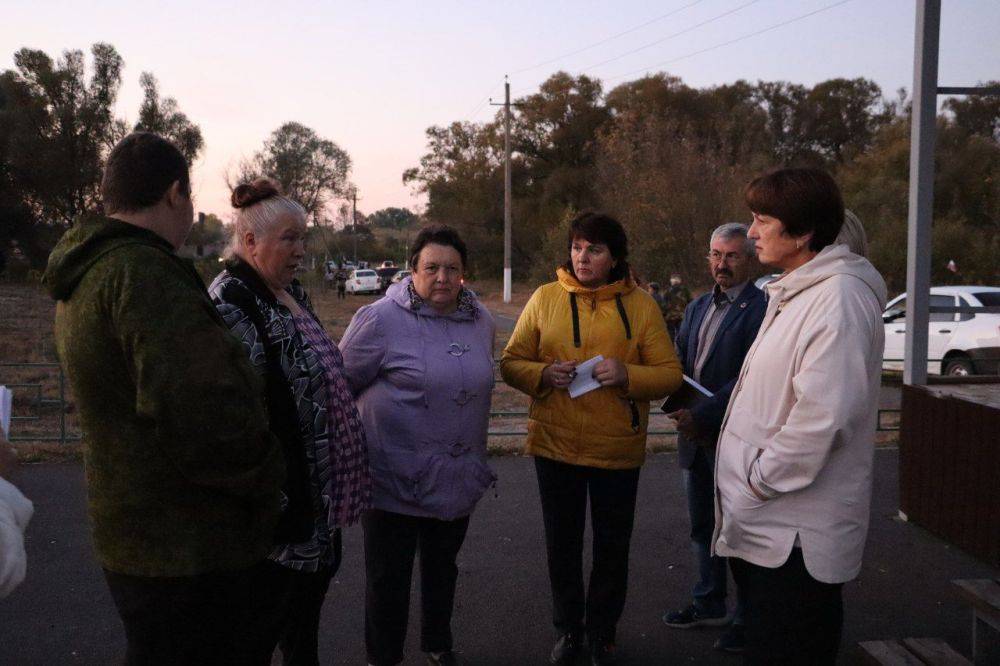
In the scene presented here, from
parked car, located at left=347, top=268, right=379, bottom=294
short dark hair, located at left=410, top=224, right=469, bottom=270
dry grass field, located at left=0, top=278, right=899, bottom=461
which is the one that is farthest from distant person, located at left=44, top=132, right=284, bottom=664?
parked car, located at left=347, top=268, right=379, bottom=294

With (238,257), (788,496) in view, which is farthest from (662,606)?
(238,257)

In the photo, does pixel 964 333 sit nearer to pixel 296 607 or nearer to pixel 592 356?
pixel 592 356

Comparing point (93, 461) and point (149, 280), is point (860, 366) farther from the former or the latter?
point (93, 461)

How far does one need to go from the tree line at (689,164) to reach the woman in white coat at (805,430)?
375 cm

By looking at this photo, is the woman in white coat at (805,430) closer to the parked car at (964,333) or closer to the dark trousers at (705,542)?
the dark trousers at (705,542)

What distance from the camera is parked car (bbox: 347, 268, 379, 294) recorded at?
162ft

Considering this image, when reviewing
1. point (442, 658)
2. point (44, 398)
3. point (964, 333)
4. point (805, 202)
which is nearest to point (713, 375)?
point (805, 202)

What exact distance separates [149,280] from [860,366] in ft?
6.04

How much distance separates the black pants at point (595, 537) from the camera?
11.3 feet

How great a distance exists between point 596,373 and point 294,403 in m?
1.36

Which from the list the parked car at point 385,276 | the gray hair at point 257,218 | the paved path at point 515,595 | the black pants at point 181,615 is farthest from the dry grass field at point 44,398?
the parked car at point 385,276

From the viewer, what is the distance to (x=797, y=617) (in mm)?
2225

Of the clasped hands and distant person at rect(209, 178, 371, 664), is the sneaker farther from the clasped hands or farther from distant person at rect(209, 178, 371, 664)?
distant person at rect(209, 178, 371, 664)

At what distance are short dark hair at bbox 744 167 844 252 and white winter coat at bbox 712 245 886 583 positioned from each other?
2.9 inches
